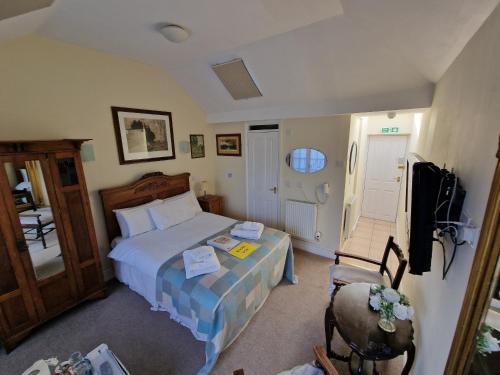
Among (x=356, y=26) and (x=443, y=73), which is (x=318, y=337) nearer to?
(x=443, y=73)

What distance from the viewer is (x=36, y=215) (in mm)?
1974

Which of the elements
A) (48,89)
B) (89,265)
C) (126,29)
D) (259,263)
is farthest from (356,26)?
(89,265)

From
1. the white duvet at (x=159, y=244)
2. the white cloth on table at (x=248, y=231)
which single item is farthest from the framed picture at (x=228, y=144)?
the white cloth on table at (x=248, y=231)

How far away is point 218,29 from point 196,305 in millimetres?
2559

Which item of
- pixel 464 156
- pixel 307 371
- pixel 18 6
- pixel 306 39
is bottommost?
pixel 307 371

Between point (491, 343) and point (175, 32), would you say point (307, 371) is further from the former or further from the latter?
point (175, 32)

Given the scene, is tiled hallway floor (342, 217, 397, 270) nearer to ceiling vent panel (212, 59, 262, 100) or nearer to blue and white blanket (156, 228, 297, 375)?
blue and white blanket (156, 228, 297, 375)

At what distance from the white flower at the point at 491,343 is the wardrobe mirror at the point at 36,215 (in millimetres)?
3050

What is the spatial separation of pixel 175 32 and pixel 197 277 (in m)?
2.30

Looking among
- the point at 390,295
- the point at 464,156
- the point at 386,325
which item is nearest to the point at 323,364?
the point at 386,325

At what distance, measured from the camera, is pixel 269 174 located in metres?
3.82

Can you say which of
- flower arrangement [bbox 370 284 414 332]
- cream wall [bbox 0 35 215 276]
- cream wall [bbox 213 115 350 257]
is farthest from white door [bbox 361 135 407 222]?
cream wall [bbox 0 35 215 276]

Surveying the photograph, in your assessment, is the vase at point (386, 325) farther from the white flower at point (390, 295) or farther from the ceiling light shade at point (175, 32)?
the ceiling light shade at point (175, 32)

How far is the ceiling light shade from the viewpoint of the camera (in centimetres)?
198
